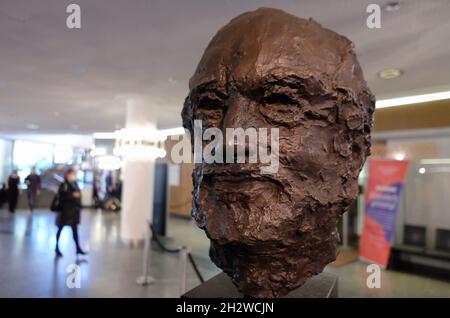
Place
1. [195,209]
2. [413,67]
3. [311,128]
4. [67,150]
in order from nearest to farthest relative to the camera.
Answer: [311,128] < [195,209] < [67,150] < [413,67]

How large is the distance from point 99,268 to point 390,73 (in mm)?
4541

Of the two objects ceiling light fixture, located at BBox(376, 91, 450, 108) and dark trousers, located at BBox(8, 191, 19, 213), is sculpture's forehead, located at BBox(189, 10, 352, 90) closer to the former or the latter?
dark trousers, located at BBox(8, 191, 19, 213)

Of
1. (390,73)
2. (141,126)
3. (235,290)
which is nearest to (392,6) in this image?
(390,73)

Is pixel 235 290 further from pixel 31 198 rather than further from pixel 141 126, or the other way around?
pixel 141 126

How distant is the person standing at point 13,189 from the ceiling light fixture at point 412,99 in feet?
13.9

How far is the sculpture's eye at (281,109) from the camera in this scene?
1.16m

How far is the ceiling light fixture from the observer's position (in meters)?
3.66

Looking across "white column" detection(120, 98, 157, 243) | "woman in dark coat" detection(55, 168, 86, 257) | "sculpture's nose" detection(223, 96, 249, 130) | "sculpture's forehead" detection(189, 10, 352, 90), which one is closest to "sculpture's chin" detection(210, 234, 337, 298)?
"sculpture's nose" detection(223, 96, 249, 130)

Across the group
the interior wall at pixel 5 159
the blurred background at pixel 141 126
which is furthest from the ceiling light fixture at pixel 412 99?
the interior wall at pixel 5 159

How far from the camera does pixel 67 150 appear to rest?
2863 millimetres

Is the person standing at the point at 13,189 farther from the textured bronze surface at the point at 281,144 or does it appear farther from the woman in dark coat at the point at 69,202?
the textured bronze surface at the point at 281,144

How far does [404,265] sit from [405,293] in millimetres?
1037
